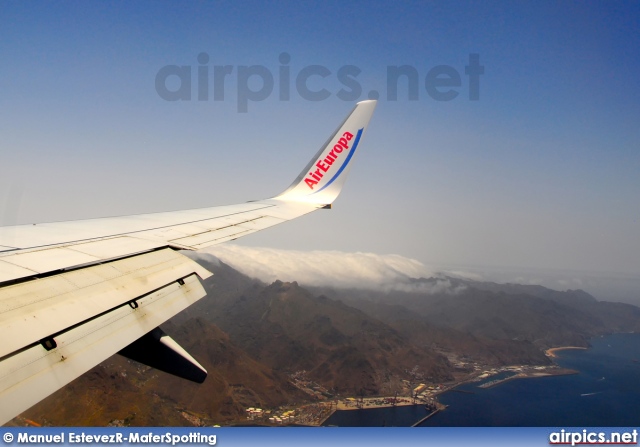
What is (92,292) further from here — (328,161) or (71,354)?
(328,161)

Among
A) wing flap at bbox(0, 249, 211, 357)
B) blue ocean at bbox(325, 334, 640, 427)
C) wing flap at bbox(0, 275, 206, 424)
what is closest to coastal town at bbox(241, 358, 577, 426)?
blue ocean at bbox(325, 334, 640, 427)

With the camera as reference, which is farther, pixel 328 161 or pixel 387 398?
pixel 387 398

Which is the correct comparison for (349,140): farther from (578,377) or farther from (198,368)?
(578,377)

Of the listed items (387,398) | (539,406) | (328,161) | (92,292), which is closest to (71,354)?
(92,292)

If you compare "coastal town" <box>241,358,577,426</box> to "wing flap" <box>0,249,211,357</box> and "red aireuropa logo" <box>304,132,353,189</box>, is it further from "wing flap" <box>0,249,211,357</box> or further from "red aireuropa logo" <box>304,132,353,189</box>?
"wing flap" <box>0,249,211,357</box>

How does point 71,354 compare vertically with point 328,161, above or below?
below

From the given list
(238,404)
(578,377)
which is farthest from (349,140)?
(578,377)

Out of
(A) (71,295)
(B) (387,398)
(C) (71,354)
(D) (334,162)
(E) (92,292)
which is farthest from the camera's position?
(B) (387,398)
